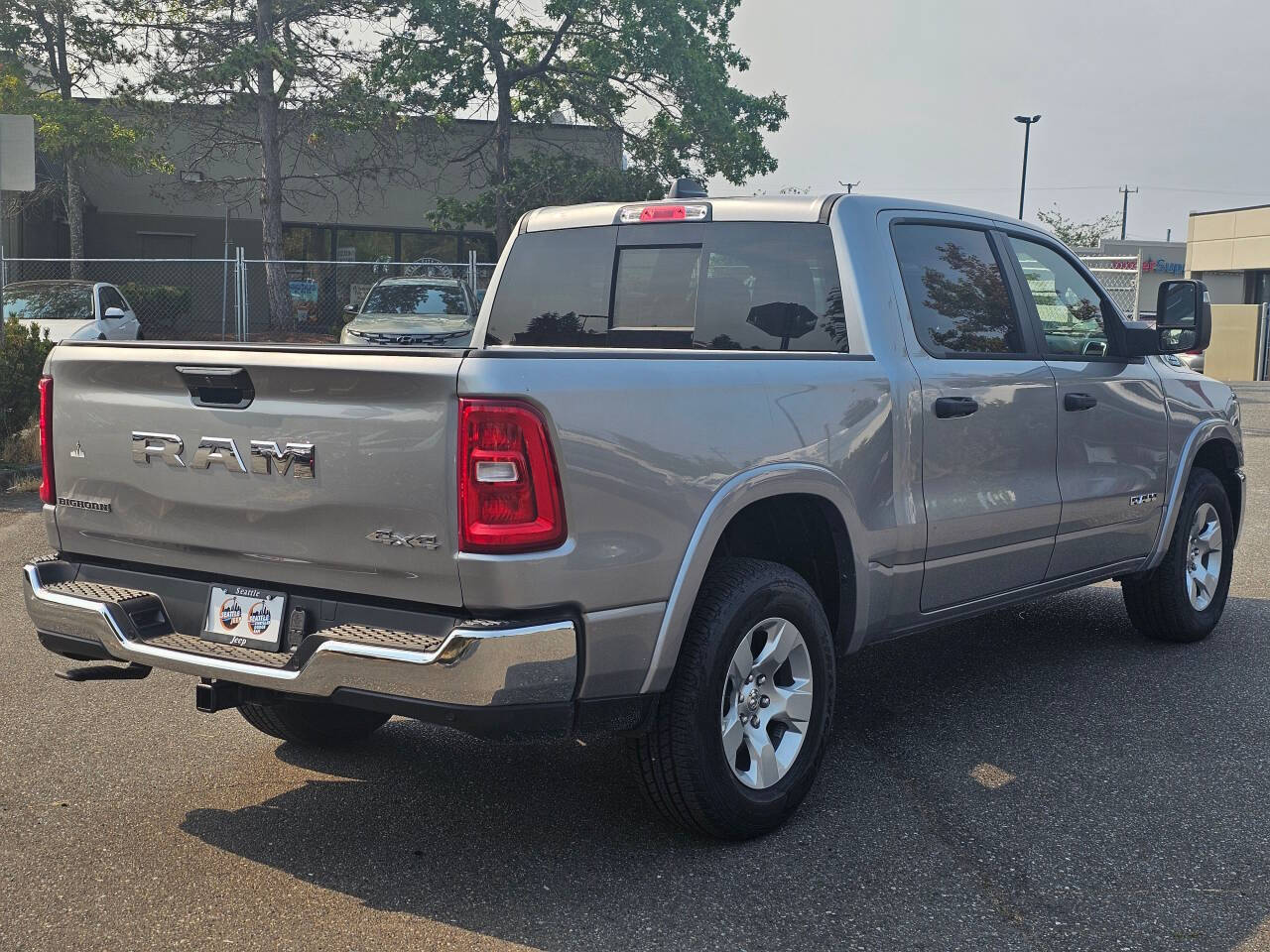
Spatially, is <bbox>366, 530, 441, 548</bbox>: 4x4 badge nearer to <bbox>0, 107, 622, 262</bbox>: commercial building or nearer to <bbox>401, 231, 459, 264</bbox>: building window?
<bbox>0, 107, 622, 262</bbox>: commercial building

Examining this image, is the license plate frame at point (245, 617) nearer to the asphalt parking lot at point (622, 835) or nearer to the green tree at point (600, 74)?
the asphalt parking lot at point (622, 835)

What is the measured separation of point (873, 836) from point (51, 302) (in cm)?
1812

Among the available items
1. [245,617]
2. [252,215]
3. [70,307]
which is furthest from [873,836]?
[252,215]

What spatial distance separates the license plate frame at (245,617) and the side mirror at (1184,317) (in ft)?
13.8

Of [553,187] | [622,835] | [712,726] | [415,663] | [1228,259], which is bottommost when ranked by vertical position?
[622,835]

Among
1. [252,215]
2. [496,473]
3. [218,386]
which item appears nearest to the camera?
[496,473]

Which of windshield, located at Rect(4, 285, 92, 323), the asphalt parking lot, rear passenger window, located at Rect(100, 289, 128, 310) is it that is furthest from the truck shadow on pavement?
rear passenger window, located at Rect(100, 289, 128, 310)

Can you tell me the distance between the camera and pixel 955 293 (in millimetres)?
5090

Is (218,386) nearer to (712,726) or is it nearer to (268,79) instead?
(712,726)

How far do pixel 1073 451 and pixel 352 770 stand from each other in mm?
3067

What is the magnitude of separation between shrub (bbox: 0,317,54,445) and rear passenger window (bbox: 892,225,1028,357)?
916 cm

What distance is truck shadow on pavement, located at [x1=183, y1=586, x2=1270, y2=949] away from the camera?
3.51m

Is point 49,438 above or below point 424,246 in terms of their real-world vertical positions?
below

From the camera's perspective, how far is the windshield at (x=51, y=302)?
749 inches
